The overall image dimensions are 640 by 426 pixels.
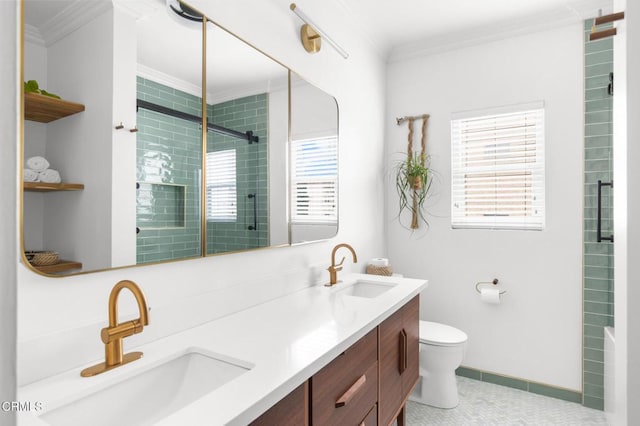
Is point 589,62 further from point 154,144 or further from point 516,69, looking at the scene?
Result: point 154,144

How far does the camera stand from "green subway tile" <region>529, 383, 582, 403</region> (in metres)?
2.51

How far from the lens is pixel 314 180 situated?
2160 millimetres

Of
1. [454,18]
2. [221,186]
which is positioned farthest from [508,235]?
[221,186]

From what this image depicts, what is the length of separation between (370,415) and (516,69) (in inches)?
100.0

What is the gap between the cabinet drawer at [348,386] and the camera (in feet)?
3.70

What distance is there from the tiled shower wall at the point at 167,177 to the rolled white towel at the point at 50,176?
0.74 ft

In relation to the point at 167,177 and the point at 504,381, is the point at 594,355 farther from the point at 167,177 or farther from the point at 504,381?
the point at 167,177

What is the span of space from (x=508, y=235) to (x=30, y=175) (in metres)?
2.79

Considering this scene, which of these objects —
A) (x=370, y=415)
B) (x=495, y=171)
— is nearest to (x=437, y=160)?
(x=495, y=171)

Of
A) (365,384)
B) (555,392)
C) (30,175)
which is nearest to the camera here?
(30,175)

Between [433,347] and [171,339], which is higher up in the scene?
A: [171,339]

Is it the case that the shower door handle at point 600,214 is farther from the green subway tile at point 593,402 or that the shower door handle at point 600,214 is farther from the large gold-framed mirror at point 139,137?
the large gold-framed mirror at point 139,137

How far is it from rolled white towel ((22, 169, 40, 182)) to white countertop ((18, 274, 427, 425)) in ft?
1.64

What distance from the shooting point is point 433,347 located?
7.86 ft
